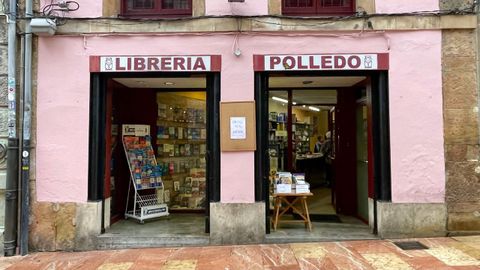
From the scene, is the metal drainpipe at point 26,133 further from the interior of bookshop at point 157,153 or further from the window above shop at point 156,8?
the window above shop at point 156,8

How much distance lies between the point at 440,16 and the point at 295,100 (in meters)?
3.02

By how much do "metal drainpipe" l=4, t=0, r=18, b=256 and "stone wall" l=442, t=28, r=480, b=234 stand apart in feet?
22.4

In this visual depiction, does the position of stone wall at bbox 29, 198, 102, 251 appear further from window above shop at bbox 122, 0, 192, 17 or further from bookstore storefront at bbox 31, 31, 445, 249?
window above shop at bbox 122, 0, 192, 17

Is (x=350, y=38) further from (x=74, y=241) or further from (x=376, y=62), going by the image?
(x=74, y=241)

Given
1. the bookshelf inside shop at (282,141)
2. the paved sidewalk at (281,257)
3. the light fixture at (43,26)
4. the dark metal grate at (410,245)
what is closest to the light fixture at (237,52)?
the bookshelf inside shop at (282,141)

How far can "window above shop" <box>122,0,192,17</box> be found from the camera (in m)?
6.62

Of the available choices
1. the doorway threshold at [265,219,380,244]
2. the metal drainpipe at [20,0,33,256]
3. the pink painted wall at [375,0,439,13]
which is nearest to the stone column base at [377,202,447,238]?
the doorway threshold at [265,219,380,244]

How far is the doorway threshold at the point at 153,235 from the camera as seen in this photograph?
6195mm

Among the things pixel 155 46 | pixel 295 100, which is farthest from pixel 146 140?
pixel 295 100

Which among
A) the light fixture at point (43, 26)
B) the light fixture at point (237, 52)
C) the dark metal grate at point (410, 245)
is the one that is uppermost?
the light fixture at point (43, 26)

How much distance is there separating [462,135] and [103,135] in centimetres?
588

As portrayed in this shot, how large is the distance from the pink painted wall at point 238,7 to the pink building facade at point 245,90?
0.05 feet

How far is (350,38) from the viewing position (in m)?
6.31

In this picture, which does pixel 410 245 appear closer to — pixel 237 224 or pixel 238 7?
pixel 237 224
